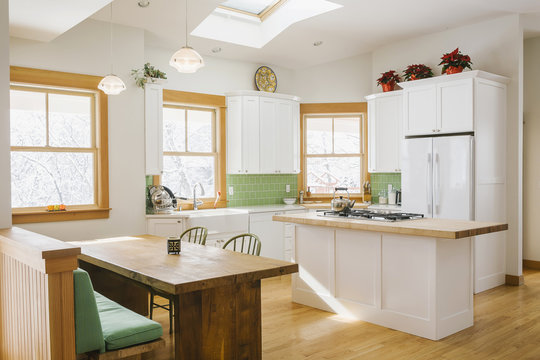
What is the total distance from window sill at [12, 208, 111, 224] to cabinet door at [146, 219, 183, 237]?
0.53 meters

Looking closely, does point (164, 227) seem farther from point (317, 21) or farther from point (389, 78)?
point (389, 78)

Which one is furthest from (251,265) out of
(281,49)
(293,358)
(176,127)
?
(281,49)

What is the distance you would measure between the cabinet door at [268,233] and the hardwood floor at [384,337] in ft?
4.92

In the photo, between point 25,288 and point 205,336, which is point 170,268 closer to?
point 205,336

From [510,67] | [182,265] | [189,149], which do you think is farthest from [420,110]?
[182,265]

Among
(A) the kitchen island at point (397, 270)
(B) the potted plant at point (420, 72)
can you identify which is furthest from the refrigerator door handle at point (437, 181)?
(A) the kitchen island at point (397, 270)

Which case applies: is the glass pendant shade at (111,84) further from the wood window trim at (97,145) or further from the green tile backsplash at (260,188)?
the green tile backsplash at (260,188)

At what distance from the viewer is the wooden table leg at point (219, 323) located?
2631 millimetres

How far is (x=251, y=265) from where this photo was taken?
2.89m

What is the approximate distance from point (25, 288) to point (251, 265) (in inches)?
50.9

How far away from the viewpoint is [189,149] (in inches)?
249

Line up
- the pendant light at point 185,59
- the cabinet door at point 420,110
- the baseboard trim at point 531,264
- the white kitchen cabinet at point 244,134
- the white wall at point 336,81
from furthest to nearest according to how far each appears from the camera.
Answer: the white wall at point 336,81
the white kitchen cabinet at point 244,134
the baseboard trim at point 531,264
the cabinet door at point 420,110
the pendant light at point 185,59

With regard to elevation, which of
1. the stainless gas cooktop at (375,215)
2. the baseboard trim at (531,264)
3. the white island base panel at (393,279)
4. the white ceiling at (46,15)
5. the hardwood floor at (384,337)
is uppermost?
the white ceiling at (46,15)

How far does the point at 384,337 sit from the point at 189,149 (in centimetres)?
374
